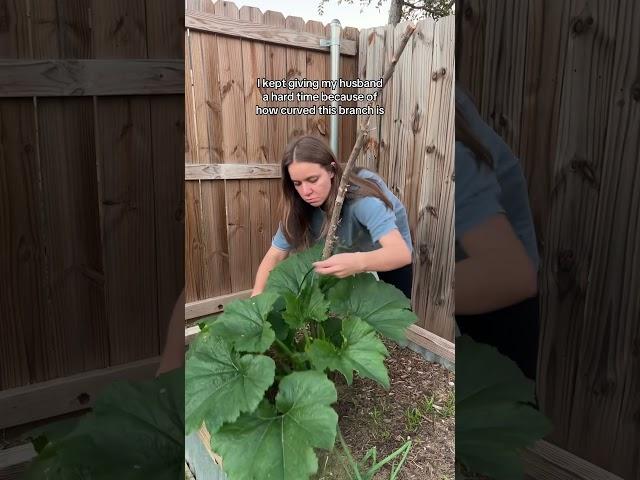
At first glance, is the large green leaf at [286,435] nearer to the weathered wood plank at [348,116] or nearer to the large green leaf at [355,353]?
the large green leaf at [355,353]

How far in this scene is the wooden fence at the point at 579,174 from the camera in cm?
46

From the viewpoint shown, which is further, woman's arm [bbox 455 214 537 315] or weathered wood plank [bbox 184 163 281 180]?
weathered wood plank [bbox 184 163 281 180]

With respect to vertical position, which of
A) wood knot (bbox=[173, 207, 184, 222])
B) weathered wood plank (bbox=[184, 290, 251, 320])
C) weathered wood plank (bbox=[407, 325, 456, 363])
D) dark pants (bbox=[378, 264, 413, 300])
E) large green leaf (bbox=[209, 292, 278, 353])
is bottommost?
weathered wood plank (bbox=[407, 325, 456, 363])

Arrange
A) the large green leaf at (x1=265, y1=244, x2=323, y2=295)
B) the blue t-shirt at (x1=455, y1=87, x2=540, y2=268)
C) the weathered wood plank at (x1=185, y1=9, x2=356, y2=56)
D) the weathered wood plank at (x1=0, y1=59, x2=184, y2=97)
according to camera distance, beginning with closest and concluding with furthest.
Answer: the weathered wood plank at (x1=0, y1=59, x2=184, y2=97) → the blue t-shirt at (x1=455, y1=87, x2=540, y2=268) → the weathered wood plank at (x1=185, y1=9, x2=356, y2=56) → the large green leaf at (x1=265, y1=244, x2=323, y2=295)

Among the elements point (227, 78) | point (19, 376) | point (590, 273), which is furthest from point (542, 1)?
point (19, 376)

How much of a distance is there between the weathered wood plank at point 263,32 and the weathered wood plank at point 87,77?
0.23m

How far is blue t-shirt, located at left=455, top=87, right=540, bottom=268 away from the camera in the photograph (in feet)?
1.72

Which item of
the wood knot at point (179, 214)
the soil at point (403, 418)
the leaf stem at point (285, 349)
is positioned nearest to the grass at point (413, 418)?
the soil at point (403, 418)

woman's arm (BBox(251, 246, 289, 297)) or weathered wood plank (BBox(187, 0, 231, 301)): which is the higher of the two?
weathered wood plank (BBox(187, 0, 231, 301))

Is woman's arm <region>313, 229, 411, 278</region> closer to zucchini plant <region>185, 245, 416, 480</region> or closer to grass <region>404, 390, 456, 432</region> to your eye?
zucchini plant <region>185, 245, 416, 480</region>

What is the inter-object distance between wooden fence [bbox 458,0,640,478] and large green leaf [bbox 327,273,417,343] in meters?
0.27

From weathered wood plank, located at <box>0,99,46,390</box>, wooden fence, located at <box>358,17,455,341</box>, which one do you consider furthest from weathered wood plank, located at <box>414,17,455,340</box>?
weathered wood plank, located at <box>0,99,46,390</box>

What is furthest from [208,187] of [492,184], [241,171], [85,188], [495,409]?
[495,409]

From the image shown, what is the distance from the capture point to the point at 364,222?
0.74 m
